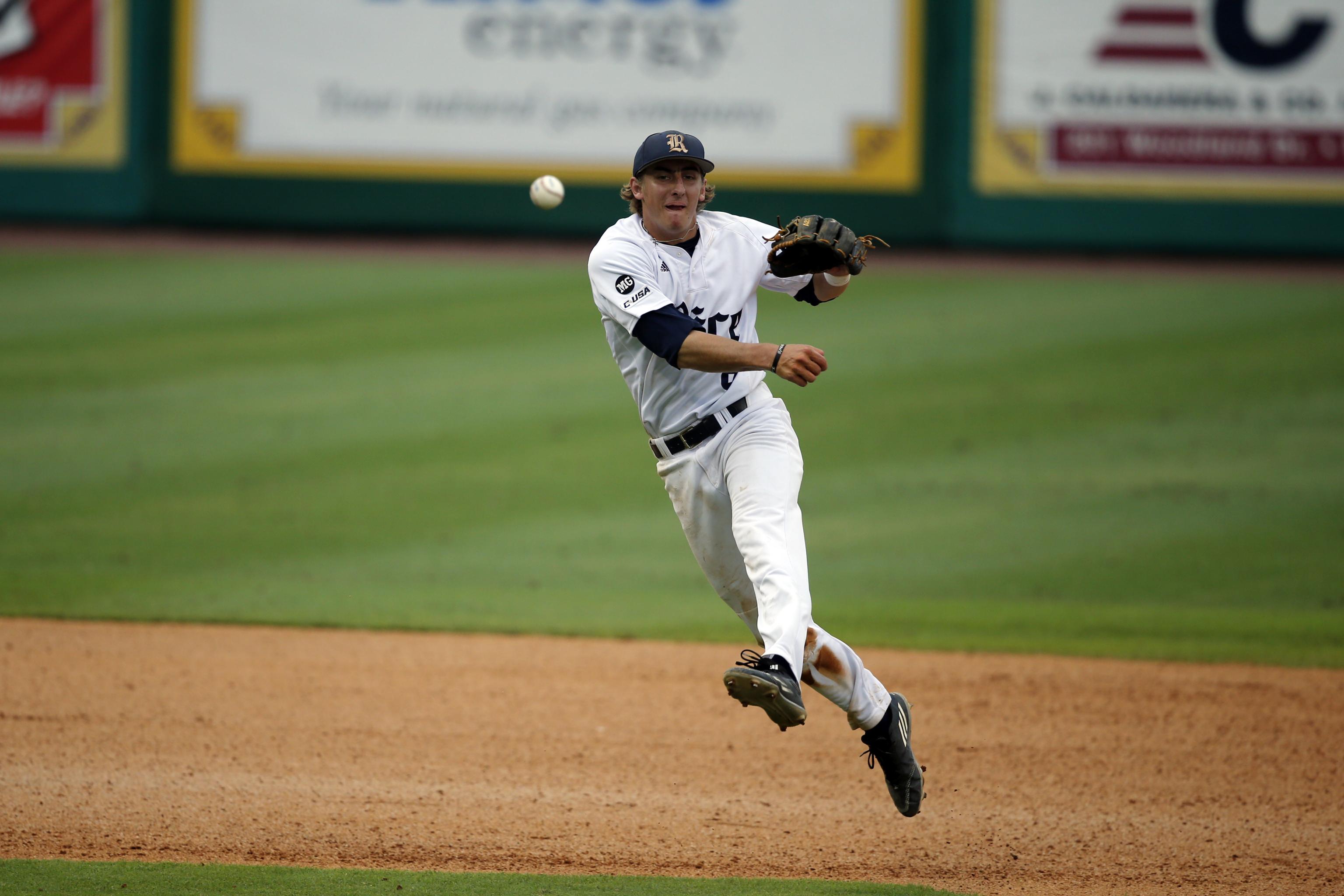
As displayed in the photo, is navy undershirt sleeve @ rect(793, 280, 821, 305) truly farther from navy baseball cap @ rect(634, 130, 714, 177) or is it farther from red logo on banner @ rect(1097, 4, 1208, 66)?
red logo on banner @ rect(1097, 4, 1208, 66)

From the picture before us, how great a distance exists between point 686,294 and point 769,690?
1.57 meters

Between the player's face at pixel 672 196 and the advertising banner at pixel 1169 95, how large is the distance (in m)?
10.4

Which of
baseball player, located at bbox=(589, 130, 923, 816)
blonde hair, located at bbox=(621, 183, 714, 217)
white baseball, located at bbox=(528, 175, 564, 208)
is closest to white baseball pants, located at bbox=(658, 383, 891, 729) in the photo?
baseball player, located at bbox=(589, 130, 923, 816)

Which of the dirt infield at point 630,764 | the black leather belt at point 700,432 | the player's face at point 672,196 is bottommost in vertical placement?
the dirt infield at point 630,764

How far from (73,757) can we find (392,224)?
10.7 metres

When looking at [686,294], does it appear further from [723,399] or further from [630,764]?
[630,764]

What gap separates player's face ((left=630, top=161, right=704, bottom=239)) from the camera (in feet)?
16.5

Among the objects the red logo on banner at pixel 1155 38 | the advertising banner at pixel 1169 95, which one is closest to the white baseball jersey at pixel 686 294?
the advertising banner at pixel 1169 95

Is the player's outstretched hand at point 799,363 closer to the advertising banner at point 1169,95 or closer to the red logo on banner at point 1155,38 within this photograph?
the advertising banner at point 1169,95

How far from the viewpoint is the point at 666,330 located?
4.72 m

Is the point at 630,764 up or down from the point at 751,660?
down

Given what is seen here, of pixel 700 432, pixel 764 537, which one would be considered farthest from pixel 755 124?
pixel 764 537

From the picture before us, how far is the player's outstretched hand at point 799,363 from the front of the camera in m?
4.47

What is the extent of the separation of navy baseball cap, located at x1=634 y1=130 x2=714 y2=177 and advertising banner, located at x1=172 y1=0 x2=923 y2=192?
9.96m
